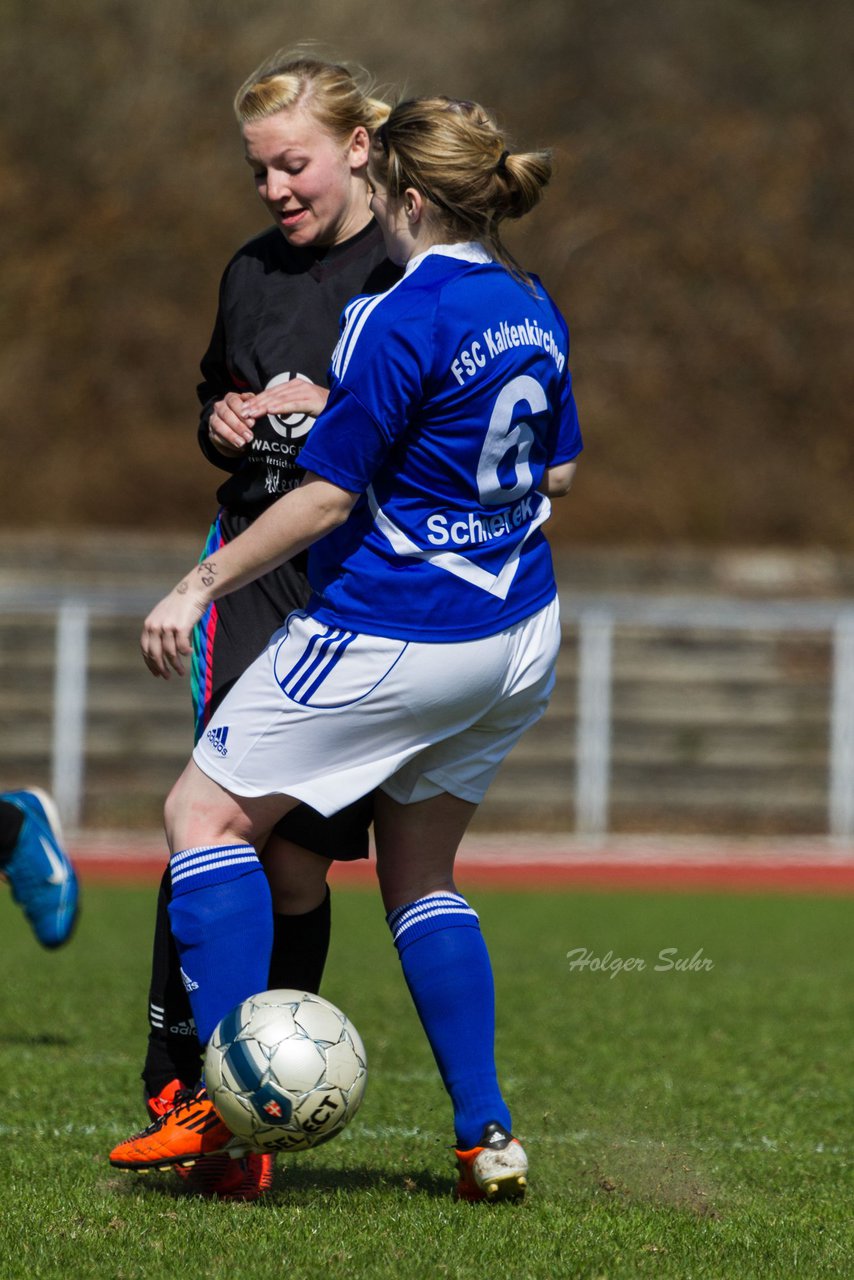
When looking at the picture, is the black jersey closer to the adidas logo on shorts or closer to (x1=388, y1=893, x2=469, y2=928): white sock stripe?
the adidas logo on shorts

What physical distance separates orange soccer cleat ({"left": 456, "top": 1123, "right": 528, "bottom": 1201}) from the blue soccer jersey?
94cm

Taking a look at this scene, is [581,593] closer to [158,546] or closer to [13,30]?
[158,546]

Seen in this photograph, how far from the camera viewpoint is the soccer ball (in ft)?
9.77

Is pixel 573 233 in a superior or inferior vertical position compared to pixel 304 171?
superior

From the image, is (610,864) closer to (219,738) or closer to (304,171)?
(304,171)

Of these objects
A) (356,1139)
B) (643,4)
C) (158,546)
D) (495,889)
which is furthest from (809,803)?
(643,4)

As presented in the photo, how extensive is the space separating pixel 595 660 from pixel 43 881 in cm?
1006

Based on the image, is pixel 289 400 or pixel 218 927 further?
pixel 289 400

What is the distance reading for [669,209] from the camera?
22.2m

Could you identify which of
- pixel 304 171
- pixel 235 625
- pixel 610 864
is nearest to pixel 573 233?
pixel 610 864

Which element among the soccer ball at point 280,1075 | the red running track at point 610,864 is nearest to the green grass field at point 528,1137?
the soccer ball at point 280,1075

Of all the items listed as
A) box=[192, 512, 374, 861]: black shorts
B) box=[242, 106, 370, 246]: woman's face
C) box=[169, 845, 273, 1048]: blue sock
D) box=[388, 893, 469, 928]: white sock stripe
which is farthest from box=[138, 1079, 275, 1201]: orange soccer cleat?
box=[242, 106, 370, 246]: woman's face

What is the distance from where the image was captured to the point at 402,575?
313 centimetres

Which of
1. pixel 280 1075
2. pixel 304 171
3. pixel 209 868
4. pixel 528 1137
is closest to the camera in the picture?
pixel 280 1075
